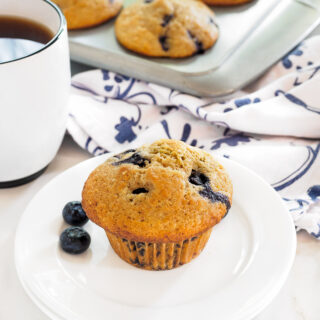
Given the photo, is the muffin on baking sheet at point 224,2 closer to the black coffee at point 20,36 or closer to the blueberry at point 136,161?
the black coffee at point 20,36

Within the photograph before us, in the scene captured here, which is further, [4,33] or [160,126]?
[160,126]

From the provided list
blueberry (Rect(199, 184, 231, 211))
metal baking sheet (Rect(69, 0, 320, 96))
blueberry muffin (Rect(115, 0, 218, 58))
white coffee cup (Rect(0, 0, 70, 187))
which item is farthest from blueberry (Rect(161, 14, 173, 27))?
blueberry (Rect(199, 184, 231, 211))

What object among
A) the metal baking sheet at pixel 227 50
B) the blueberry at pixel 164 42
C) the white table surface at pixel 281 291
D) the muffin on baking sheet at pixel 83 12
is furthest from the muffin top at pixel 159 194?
the muffin on baking sheet at pixel 83 12

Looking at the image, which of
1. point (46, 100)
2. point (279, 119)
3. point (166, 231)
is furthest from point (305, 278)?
point (46, 100)

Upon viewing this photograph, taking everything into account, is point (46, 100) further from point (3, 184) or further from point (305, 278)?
point (305, 278)

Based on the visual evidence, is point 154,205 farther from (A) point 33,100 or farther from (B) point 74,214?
(A) point 33,100

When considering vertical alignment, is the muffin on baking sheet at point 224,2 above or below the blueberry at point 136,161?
below
